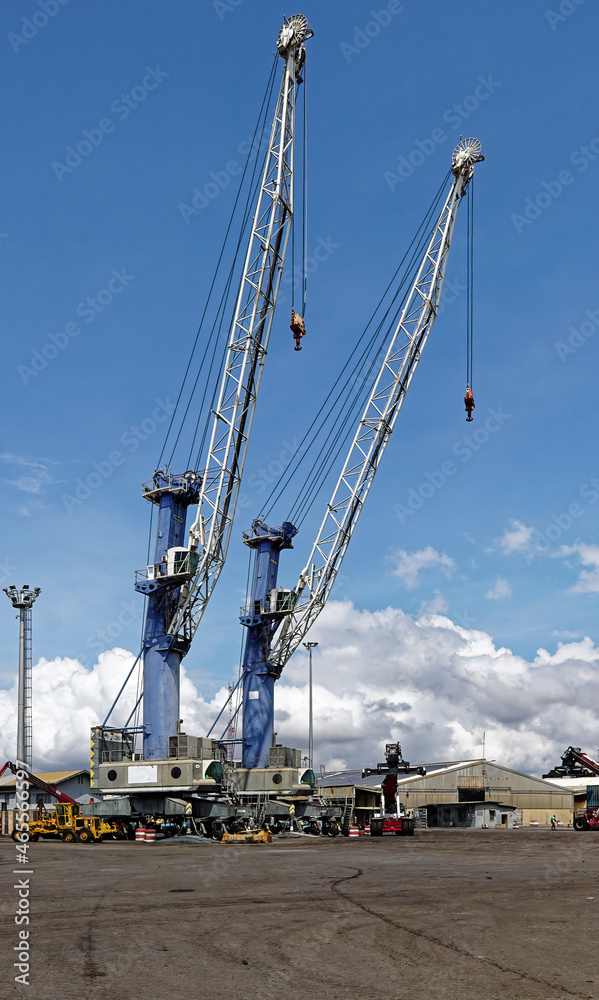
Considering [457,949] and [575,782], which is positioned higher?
[457,949]

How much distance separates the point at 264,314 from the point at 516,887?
4452 centimetres

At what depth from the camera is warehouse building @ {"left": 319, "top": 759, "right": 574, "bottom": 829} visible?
81.8m

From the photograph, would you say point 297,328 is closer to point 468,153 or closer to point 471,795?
point 468,153

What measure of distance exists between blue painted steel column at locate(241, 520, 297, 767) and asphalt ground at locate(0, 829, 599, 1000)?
4057 cm

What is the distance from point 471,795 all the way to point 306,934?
275ft

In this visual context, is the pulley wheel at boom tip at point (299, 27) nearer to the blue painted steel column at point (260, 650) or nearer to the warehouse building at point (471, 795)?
the blue painted steel column at point (260, 650)

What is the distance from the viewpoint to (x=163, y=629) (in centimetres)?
5819

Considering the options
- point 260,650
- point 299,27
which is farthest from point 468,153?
point 260,650

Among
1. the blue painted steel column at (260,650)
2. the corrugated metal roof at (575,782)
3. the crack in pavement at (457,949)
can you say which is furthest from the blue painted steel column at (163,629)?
the corrugated metal roof at (575,782)

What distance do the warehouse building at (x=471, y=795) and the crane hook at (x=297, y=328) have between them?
1702 inches

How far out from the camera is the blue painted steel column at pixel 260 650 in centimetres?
6688

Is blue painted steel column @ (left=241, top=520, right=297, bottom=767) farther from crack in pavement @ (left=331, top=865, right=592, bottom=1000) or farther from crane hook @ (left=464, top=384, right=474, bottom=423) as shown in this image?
crack in pavement @ (left=331, top=865, right=592, bottom=1000)

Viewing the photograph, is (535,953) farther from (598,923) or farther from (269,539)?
(269,539)

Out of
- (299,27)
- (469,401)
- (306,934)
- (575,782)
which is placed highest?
(299,27)
